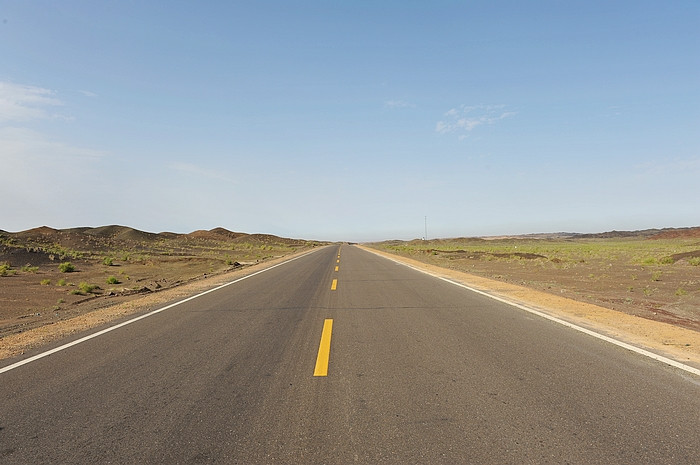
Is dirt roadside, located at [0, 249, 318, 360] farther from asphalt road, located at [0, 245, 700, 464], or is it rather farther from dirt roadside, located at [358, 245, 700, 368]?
dirt roadside, located at [358, 245, 700, 368]

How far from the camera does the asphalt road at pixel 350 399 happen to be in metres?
3.24

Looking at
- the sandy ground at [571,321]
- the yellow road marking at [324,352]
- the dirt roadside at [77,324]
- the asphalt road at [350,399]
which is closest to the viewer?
the asphalt road at [350,399]

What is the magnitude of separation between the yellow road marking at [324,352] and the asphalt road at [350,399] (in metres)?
0.04

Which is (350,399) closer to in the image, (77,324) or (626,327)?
(626,327)

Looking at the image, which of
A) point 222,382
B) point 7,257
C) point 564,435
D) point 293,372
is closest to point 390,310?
point 293,372

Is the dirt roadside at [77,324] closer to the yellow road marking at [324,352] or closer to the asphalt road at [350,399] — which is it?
the asphalt road at [350,399]

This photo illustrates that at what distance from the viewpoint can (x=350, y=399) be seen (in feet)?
13.9

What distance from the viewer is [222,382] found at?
4.77m

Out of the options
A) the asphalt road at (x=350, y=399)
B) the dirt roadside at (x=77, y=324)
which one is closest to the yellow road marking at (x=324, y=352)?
the asphalt road at (x=350, y=399)

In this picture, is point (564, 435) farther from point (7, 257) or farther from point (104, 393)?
point (7, 257)

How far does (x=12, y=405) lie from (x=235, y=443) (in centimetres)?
270

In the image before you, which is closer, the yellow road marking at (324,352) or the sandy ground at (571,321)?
the yellow road marking at (324,352)

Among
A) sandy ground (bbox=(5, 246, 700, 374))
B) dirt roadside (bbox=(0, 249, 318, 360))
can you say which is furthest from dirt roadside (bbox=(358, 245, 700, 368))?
dirt roadside (bbox=(0, 249, 318, 360))

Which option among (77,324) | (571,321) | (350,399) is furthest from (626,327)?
(77,324)
